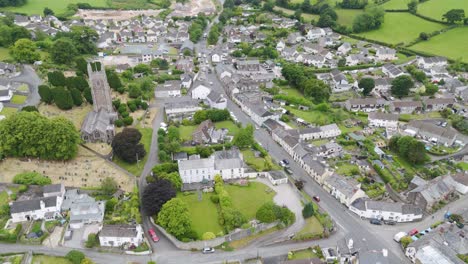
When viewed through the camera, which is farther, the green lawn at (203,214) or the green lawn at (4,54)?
the green lawn at (4,54)

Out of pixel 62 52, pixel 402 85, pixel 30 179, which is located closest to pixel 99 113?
pixel 30 179

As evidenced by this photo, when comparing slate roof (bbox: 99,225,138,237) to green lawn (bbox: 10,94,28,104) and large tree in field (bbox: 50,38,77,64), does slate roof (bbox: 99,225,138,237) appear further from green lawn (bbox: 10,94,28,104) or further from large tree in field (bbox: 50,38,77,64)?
large tree in field (bbox: 50,38,77,64)

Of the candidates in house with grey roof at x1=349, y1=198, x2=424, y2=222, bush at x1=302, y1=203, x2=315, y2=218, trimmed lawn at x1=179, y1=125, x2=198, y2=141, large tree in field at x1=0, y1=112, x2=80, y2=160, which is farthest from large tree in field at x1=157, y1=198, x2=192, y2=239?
house with grey roof at x1=349, y1=198, x2=424, y2=222

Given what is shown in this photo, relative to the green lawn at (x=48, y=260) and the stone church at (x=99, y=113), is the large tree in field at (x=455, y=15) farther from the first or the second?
the green lawn at (x=48, y=260)

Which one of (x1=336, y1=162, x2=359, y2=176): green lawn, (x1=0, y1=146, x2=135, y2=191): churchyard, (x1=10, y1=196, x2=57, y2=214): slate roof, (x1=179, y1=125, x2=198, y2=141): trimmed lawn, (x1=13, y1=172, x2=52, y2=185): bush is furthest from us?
(x1=179, y1=125, x2=198, y2=141): trimmed lawn

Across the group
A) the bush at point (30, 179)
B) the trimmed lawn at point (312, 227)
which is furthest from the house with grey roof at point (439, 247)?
the bush at point (30, 179)

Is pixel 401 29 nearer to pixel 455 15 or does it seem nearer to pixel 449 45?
pixel 455 15

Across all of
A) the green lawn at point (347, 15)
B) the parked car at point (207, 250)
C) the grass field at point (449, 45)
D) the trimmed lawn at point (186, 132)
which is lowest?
the grass field at point (449, 45)
